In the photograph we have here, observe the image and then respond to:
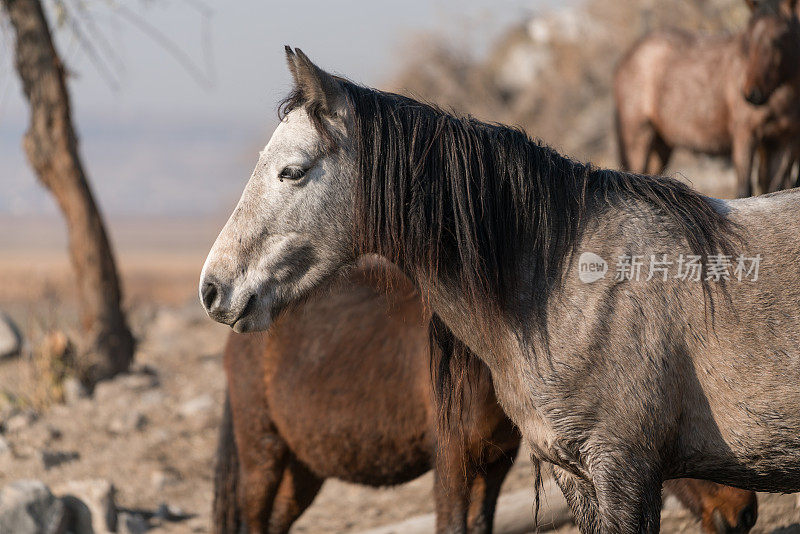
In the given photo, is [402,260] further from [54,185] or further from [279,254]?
[54,185]

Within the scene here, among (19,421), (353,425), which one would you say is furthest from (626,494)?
(19,421)

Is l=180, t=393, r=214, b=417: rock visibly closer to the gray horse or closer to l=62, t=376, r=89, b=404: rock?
l=62, t=376, r=89, b=404: rock

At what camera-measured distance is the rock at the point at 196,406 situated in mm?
7891

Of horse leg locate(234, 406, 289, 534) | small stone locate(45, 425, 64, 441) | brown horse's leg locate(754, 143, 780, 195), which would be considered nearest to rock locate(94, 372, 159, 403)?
small stone locate(45, 425, 64, 441)

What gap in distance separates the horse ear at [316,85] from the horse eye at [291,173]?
8.0 inches

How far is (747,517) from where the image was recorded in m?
3.46

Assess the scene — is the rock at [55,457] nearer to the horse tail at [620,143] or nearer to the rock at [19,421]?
the rock at [19,421]

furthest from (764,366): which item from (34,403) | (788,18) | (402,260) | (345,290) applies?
(34,403)

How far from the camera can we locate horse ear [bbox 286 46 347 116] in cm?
245

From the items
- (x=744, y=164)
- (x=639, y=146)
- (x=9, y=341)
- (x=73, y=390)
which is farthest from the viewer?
(x=9, y=341)

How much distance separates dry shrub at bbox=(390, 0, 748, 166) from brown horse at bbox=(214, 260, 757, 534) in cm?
833

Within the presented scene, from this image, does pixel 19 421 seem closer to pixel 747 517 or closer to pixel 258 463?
pixel 258 463

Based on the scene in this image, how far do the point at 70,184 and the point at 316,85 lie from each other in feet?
22.5

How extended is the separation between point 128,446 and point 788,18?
6.28 meters
